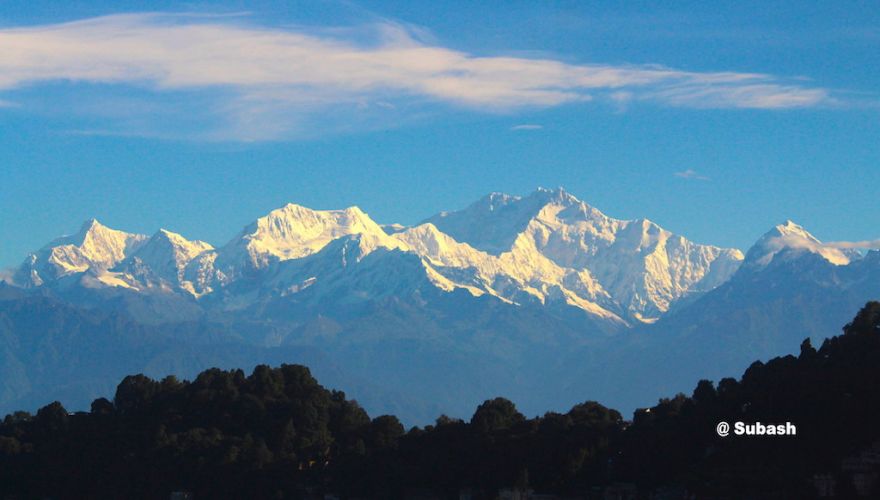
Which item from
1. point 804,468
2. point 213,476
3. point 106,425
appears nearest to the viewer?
point 804,468

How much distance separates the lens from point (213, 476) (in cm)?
11931

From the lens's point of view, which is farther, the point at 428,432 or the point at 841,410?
the point at 428,432

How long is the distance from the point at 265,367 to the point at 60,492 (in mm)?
19619

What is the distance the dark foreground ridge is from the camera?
96312 millimetres

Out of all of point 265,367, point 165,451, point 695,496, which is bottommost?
point 695,496

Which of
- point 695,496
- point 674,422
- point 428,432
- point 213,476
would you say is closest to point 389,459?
→ point 428,432

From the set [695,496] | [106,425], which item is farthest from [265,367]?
[695,496]

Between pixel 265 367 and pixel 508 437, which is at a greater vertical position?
pixel 265 367

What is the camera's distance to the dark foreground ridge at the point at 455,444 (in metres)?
96.3

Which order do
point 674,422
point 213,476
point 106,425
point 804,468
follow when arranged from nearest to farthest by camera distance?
point 804,468 < point 674,422 < point 213,476 < point 106,425

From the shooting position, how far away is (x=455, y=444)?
119m

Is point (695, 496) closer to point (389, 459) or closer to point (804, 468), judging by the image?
point (804, 468)

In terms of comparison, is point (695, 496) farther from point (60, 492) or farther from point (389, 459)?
point (60, 492)

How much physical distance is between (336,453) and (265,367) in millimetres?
14160
